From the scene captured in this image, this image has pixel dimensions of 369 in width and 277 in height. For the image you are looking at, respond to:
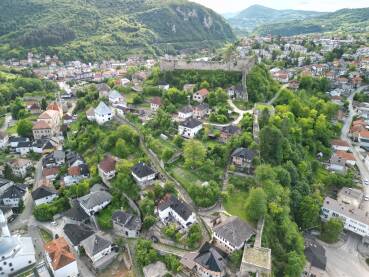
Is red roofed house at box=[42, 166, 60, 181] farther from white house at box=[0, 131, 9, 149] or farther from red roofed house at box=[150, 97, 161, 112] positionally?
red roofed house at box=[150, 97, 161, 112]

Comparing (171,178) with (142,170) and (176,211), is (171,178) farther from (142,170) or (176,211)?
(176,211)

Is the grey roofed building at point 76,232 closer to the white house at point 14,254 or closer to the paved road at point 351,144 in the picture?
the white house at point 14,254

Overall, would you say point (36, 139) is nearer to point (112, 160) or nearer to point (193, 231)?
point (112, 160)

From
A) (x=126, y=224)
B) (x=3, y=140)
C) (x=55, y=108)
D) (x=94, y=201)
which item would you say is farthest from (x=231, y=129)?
(x=3, y=140)

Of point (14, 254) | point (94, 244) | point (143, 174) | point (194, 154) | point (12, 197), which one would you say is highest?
point (194, 154)

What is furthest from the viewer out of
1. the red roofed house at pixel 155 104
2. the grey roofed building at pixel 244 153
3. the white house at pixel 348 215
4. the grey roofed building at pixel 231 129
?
the red roofed house at pixel 155 104

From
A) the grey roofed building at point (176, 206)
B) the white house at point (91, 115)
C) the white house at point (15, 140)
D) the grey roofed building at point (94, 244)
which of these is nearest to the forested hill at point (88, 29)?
the white house at point (15, 140)
